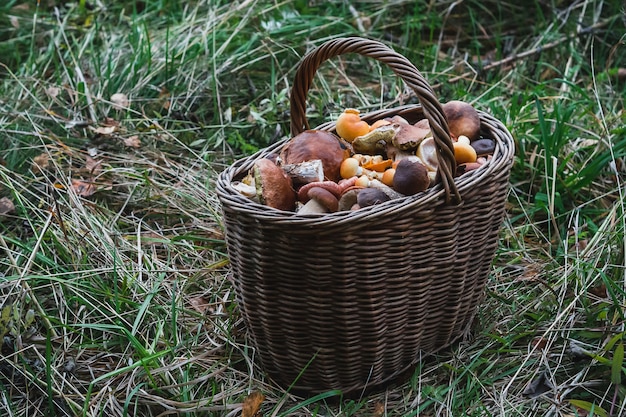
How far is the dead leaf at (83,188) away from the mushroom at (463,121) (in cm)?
133

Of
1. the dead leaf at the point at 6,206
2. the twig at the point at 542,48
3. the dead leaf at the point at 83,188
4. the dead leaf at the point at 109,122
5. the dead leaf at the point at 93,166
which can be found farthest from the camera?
the twig at the point at 542,48

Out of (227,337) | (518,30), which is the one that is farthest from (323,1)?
(227,337)

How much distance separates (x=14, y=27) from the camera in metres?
3.62

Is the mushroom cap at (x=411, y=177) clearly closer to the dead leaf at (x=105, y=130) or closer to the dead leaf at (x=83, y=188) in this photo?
the dead leaf at (x=83, y=188)

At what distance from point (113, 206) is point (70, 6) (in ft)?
5.49

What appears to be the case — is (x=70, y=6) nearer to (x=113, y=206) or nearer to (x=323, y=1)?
(x=323, y=1)

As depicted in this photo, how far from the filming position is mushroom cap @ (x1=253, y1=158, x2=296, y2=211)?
1.73 meters

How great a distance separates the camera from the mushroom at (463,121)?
1.95 meters

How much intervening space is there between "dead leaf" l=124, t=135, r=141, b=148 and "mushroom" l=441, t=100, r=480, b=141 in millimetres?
1364

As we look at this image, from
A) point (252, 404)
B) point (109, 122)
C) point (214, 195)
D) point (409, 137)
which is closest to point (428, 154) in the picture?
point (409, 137)

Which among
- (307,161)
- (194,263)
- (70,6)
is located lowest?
(194,263)

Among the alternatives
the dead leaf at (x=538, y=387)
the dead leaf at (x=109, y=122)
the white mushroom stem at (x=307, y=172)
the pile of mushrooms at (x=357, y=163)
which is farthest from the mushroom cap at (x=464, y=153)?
the dead leaf at (x=109, y=122)

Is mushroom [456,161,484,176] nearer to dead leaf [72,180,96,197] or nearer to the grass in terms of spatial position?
the grass

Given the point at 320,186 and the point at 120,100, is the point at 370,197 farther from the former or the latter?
the point at 120,100
